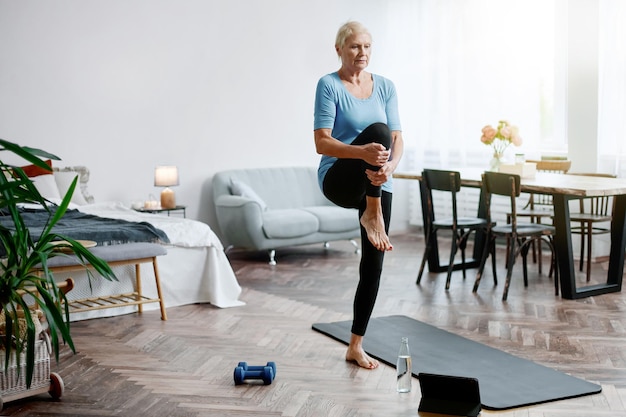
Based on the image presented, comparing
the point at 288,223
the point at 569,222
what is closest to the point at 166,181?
the point at 288,223

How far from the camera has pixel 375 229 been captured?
384cm

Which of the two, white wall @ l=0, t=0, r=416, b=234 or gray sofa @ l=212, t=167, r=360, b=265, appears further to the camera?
gray sofa @ l=212, t=167, r=360, b=265

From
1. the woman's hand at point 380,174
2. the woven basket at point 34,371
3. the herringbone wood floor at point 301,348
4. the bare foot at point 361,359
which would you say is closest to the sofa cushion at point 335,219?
the herringbone wood floor at point 301,348

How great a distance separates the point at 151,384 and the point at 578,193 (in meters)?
2.88

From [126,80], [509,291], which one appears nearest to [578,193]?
[509,291]

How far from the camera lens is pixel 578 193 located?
203 inches

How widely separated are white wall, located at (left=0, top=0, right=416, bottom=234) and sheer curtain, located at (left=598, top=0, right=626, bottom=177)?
262 cm

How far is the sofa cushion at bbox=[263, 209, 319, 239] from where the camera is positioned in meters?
7.16

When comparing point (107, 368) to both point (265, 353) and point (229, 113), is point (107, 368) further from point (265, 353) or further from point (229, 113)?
point (229, 113)

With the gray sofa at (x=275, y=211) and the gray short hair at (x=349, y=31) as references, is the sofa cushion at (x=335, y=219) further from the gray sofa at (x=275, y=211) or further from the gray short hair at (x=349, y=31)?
the gray short hair at (x=349, y=31)

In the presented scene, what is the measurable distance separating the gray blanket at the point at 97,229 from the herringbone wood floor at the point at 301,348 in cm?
51

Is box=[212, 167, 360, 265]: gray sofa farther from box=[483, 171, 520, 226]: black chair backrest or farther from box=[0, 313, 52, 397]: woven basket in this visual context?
box=[0, 313, 52, 397]: woven basket

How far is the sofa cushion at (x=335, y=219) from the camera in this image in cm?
751

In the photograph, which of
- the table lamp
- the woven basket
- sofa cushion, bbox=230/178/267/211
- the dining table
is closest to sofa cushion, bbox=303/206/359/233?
sofa cushion, bbox=230/178/267/211
